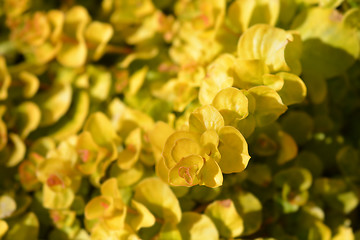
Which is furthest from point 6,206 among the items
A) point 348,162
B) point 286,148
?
point 348,162

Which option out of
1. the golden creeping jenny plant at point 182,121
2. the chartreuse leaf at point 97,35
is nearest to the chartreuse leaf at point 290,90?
the golden creeping jenny plant at point 182,121

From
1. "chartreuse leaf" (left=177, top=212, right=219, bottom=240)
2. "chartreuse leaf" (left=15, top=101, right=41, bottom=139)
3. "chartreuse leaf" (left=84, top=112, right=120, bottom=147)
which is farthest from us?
"chartreuse leaf" (left=15, top=101, right=41, bottom=139)

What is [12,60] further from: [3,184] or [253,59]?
[253,59]

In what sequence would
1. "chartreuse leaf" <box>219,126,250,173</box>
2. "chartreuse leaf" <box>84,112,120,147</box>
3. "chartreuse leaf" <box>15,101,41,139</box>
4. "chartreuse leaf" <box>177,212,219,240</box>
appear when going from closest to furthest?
"chartreuse leaf" <box>219,126,250,173</box>
"chartreuse leaf" <box>177,212,219,240</box>
"chartreuse leaf" <box>84,112,120,147</box>
"chartreuse leaf" <box>15,101,41,139</box>

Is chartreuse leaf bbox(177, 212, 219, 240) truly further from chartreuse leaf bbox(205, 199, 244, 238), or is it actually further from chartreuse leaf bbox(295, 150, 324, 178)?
chartreuse leaf bbox(295, 150, 324, 178)

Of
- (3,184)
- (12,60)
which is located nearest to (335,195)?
(3,184)

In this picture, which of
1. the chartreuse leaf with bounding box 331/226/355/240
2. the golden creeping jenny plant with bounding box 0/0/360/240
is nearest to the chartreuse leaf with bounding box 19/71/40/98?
the golden creeping jenny plant with bounding box 0/0/360/240

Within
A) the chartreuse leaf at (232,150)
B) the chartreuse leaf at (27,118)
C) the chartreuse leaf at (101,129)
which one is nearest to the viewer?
the chartreuse leaf at (232,150)

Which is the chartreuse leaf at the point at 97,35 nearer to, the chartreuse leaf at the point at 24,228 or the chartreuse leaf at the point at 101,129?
the chartreuse leaf at the point at 101,129
